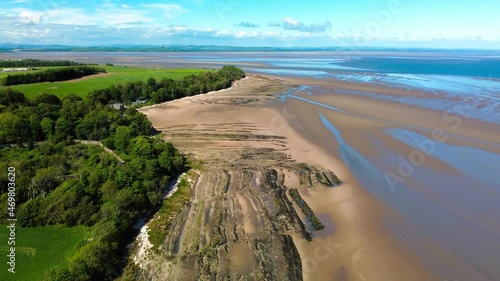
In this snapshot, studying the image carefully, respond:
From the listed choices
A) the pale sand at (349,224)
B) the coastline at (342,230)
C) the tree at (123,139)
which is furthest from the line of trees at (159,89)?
the tree at (123,139)

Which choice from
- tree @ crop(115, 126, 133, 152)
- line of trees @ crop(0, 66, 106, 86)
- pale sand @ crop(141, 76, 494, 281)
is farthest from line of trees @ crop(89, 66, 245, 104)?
tree @ crop(115, 126, 133, 152)

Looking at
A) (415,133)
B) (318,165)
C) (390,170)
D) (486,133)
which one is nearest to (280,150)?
(318,165)

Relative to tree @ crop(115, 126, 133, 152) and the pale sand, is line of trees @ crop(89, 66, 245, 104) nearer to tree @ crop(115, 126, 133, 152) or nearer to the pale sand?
the pale sand

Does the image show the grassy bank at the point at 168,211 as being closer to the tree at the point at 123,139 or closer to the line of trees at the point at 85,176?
the line of trees at the point at 85,176

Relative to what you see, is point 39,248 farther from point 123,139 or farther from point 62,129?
point 62,129

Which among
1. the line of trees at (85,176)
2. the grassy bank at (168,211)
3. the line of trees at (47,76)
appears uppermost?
the line of trees at (47,76)

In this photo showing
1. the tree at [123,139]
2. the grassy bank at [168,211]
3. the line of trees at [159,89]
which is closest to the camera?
the grassy bank at [168,211]

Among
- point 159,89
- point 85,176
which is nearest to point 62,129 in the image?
point 85,176
